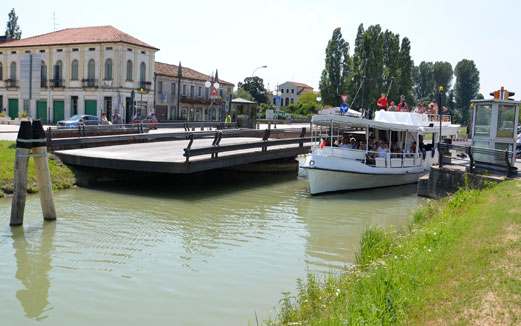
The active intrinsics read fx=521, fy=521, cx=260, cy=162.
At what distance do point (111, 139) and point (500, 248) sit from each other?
1758 cm

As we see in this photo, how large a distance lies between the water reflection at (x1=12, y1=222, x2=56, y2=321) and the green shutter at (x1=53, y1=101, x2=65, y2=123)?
46398 mm

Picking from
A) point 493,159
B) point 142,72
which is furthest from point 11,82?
point 493,159

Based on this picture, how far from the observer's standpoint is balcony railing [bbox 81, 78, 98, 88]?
52.5 m

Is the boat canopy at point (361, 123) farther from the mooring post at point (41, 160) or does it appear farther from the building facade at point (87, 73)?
the building facade at point (87, 73)

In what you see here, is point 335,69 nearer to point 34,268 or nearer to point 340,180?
point 340,180

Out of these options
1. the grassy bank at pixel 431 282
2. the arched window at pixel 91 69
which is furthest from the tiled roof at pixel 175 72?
the grassy bank at pixel 431 282

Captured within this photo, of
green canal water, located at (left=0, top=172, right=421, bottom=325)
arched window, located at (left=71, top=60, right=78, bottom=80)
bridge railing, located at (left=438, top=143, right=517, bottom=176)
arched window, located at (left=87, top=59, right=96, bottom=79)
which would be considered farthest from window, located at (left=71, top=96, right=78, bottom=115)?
bridge railing, located at (left=438, top=143, right=517, bottom=176)

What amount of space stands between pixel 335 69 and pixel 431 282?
65.4 m

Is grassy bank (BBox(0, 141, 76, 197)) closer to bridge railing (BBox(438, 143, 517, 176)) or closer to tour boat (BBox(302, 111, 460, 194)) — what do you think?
tour boat (BBox(302, 111, 460, 194))

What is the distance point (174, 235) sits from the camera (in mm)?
11781

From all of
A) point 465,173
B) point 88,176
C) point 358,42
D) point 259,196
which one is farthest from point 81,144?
point 358,42

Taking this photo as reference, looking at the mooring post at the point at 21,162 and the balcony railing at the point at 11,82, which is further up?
the balcony railing at the point at 11,82

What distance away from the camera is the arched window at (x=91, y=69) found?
2078 inches

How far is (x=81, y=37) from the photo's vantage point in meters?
54.2
